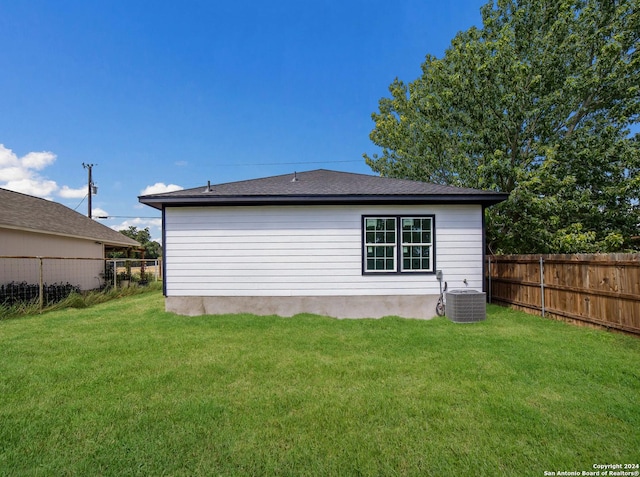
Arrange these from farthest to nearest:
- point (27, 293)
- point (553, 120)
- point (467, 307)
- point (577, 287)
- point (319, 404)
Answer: point (553, 120) → point (27, 293) → point (467, 307) → point (577, 287) → point (319, 404)

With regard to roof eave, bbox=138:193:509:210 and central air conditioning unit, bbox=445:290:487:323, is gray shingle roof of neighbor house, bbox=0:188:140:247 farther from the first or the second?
central air conditioning unit, bbox=445:290:487:323

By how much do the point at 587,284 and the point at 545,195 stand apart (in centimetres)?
420

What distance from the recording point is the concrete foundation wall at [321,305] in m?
6.79

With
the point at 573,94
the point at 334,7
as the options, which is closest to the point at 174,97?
the point at 334,7

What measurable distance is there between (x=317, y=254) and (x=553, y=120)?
351 inches

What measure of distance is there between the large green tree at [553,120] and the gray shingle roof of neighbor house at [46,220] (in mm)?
14593

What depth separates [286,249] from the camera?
271 inches

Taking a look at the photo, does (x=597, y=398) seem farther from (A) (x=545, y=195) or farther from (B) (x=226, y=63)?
(B) (x=226, y=63)

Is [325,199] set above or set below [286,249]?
above

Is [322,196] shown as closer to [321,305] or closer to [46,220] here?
[321,305]

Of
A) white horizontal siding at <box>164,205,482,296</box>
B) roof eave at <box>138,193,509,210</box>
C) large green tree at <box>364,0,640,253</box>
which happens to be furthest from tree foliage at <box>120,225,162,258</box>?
large green tree at <box>364,0,640,253</box>

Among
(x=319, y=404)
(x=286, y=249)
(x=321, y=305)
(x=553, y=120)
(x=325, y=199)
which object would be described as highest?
(x=553, y=120)

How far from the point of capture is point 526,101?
30.1 ft

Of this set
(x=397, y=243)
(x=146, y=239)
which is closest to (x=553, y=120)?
(x=397, y=243)
